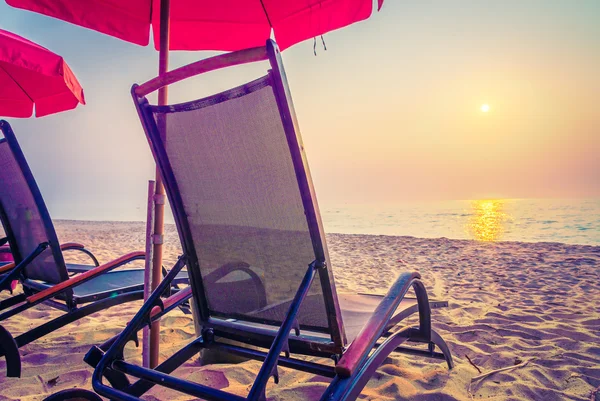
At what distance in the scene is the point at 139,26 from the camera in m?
2.86

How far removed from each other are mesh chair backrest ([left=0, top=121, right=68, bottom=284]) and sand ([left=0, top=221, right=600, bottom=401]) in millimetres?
608

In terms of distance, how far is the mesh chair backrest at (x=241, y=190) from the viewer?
1223mm

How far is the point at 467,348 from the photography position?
273cm

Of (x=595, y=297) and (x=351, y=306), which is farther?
(x=595, y=297)

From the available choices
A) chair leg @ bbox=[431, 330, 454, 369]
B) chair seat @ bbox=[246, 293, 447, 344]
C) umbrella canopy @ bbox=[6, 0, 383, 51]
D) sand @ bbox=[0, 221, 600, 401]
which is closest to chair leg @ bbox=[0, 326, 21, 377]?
sand @ bbox=[0, 221, 600, 401]

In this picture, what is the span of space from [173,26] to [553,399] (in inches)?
140

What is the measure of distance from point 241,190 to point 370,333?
0.67 meters

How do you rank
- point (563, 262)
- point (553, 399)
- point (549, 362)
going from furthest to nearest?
point (563, 262)
point (549, 362)
point (553, 399)

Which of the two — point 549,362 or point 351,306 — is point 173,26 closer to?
point 351,306

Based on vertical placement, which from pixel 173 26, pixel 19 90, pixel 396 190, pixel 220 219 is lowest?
pixel 396 190

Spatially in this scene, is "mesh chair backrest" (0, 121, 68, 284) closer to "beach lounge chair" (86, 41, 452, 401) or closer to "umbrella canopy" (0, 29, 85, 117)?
"beach lounge chair" (86, 41, 452, 401)

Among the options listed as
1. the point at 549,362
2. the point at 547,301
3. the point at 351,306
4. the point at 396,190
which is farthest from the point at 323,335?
the point at 396,190

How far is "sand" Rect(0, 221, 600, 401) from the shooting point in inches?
82.4

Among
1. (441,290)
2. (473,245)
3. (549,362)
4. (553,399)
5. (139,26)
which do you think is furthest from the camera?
(473,245)
